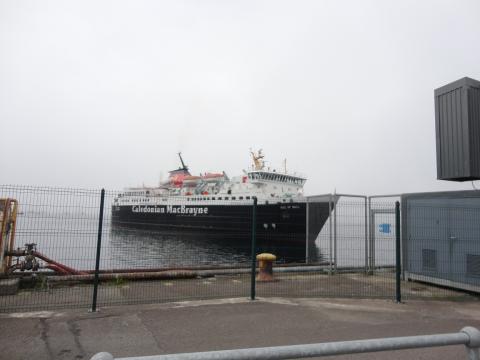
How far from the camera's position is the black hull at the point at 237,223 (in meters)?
25.4

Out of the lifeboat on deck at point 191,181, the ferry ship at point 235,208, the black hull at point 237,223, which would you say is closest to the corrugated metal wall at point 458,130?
the black hull at point 237,223

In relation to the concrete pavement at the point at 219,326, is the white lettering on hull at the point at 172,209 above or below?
above

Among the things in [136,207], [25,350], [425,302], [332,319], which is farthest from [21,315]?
[136,207]

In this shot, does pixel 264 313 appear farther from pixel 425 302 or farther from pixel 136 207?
pixel 136 207

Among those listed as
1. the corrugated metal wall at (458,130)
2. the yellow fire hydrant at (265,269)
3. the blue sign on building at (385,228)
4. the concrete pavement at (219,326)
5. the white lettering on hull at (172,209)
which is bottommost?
the concrete pavement at (219,326)

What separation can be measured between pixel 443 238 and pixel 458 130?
2.33 metres

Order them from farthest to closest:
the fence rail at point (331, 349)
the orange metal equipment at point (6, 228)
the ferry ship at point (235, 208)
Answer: the ferry ship at point (235, 208)
the orange metal equipment at point (6, 228)
the fence rail at point (331, 349)

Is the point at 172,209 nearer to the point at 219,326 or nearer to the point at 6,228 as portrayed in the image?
the point at 6,228

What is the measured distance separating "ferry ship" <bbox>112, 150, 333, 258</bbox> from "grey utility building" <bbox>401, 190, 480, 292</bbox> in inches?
603

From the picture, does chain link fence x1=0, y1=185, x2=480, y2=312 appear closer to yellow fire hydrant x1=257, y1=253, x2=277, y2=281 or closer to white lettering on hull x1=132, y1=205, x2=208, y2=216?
yellow fire hydrant x1=257, y1=253, x2=277, y2=281

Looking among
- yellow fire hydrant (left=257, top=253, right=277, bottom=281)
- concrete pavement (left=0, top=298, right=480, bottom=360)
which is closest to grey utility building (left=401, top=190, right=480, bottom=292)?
concrete pavement (left=0, top=298, right=480, bottom=360)

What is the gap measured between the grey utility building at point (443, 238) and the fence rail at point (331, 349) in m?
5.93

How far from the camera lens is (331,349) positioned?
1.94 meters

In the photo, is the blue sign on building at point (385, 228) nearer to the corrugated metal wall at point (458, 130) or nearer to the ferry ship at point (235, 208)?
the corrugated metal wall at point (458, 130)
